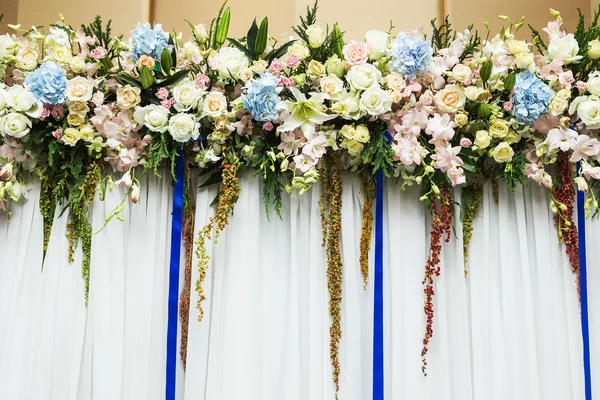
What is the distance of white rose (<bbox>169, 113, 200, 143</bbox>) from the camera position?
150cm

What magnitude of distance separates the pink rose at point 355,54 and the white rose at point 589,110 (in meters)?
0.60

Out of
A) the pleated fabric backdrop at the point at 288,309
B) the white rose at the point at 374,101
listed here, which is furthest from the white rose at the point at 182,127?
the white rose at the point at 374,101

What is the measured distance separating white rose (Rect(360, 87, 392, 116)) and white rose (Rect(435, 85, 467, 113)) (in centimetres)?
15

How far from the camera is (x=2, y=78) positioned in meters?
1.60

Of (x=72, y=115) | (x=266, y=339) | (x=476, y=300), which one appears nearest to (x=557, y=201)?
(x=476, y=300)

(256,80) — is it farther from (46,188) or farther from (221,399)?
(221,399)

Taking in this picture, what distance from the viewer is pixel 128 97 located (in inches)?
60.4

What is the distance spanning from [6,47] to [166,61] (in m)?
0.44

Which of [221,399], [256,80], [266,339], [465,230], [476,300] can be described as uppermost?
[256,80]

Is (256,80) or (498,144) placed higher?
(256,80)

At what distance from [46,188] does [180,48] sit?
1.80 ft

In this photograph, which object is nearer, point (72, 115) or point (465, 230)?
point (72, 115)

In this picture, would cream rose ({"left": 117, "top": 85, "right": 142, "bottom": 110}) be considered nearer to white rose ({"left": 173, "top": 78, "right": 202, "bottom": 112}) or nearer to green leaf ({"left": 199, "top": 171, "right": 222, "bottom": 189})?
white rose ({"left": 173, "top": 78, "right": 202, "bottom": 112})

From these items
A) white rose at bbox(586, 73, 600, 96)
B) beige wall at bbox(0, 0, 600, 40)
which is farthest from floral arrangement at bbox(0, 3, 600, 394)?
beige wall at bbox(0, 0, 600, 40)
